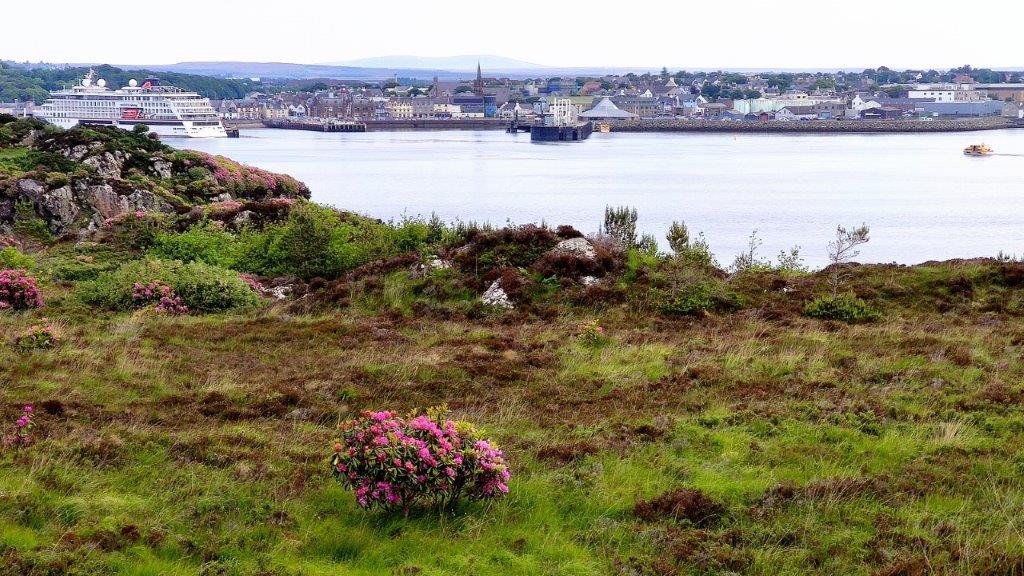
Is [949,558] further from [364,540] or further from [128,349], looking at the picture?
[128,349]

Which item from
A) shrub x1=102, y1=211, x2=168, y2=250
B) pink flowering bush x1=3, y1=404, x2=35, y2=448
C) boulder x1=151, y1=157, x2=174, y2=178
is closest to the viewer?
pink flowering bush x1=3, y1=404, x2=35, y2=448

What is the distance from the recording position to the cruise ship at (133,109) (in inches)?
5059

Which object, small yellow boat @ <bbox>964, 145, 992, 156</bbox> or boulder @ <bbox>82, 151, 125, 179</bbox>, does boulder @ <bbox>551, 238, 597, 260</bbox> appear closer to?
boulder @ <bbox>82, 151, 125, 179</bbox>

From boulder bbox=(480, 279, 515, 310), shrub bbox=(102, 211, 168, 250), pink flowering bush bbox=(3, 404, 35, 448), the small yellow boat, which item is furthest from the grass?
the small yellow boat

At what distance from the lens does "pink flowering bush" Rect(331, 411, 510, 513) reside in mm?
7250

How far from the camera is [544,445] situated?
9219 millimetres

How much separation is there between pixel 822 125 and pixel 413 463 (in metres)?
185

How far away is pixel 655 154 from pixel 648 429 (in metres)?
118

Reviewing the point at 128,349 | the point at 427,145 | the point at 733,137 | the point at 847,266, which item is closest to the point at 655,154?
the point at 427,145

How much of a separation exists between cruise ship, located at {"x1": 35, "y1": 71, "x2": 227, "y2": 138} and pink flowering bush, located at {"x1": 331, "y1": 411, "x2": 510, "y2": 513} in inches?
5058

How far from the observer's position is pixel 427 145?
144500 millimetres

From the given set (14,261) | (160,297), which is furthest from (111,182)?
(160,297)

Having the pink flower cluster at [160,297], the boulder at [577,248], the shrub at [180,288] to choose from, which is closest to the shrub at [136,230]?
the shrub at [180,288]

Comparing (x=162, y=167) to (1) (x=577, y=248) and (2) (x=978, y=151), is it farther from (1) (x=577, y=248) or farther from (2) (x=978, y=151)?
(2) (x=978, y=151)
